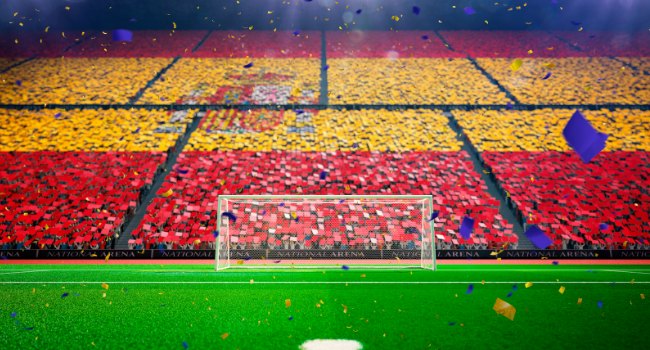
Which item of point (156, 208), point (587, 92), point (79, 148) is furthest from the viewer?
point (587, 92)

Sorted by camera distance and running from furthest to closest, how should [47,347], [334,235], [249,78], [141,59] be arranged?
1. [141,59]
2. [249,78]
3. [334,235]
4. [47,347]

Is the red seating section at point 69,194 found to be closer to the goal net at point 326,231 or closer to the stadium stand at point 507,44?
the goal net at point 326,231

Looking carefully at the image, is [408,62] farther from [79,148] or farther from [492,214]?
[79,148]

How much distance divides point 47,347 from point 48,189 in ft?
18.8

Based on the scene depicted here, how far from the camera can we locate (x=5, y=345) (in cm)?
424

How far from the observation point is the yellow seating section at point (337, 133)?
35.4 ft

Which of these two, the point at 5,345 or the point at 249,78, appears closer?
the point at 5,345

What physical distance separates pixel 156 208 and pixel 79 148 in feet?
12.3

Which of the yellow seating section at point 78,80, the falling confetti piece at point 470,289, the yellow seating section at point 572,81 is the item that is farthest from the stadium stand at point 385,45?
the falling confetti piece at point 470,289

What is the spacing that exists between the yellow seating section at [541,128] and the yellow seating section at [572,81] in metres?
1.04

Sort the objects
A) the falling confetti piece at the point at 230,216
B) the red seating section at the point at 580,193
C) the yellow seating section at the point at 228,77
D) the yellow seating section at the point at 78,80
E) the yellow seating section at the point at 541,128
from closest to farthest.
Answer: the falling confetti piece at the point at 230,216 → the red seating section at the point at 580,193 → the yellow seating section at the point at 541,128 → the yellow seating section at the point at 78,80 → the yellow seating section at the point at 228,77

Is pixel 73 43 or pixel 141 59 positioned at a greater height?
pixel 73 43

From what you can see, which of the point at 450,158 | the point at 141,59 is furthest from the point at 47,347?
the point at 141,59

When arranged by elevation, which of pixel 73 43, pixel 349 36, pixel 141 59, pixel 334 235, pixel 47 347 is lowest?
pixel 47 347
